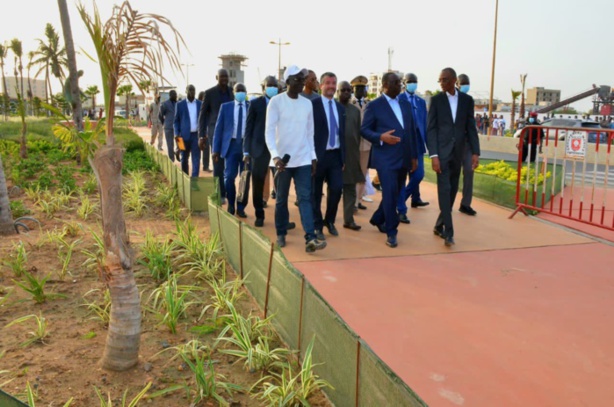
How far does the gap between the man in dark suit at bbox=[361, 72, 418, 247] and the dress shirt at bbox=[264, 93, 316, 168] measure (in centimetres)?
82

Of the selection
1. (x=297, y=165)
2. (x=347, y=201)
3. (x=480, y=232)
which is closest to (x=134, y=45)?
(x=297, y=165)

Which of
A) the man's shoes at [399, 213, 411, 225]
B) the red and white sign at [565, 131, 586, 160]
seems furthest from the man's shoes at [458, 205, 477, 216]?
the red and white sign at [565, 131, 586, 160]

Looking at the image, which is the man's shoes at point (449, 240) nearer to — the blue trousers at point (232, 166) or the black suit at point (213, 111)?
the blue trousers at point (232, 166)

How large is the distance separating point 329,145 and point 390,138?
0.76 metres

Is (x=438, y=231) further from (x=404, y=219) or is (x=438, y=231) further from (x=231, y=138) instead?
(x=231, y=138)

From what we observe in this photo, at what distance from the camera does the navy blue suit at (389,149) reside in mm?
6043

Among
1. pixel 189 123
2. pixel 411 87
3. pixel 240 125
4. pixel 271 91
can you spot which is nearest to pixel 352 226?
pixel 271 91

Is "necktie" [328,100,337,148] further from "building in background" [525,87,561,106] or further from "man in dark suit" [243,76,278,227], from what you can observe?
"building in background" [525,87,561,106]

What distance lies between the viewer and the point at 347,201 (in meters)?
7.00

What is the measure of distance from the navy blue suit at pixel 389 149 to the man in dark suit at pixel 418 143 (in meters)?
1.31

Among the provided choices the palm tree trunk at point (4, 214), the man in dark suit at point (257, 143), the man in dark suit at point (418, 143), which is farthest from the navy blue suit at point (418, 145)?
the palm tree trunk at point (4, 214)

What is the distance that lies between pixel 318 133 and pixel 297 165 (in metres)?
0.62

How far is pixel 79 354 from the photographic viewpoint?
3.46 metres

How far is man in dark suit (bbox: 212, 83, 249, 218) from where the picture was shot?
24.6 ft
